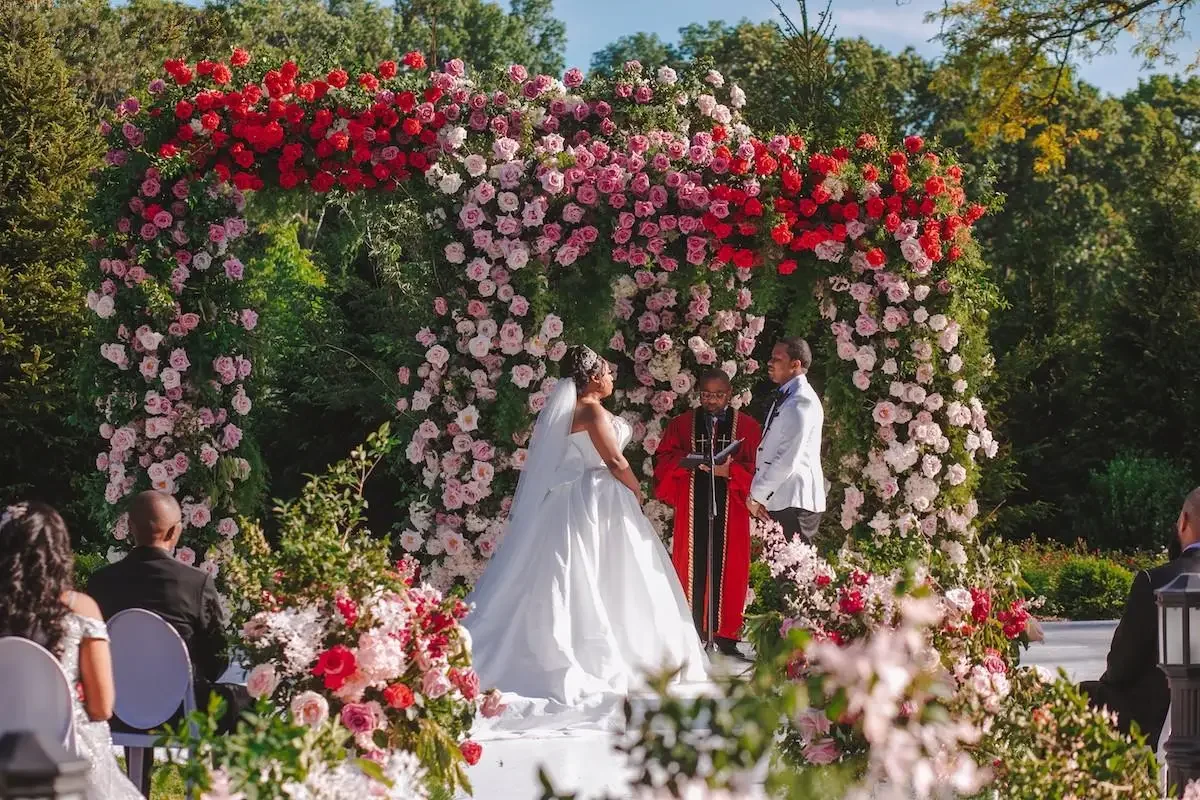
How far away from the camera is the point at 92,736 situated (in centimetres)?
404

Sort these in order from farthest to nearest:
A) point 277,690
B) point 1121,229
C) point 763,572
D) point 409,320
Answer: point 1121,229 → point 409,320 → point 763,572 → point 277,690

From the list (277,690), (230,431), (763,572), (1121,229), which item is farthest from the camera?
(1121,229)

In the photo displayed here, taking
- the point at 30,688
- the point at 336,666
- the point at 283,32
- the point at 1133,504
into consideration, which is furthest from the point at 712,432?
Answer: the point at 283,32

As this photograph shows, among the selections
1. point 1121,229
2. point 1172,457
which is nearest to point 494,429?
point 1172,457

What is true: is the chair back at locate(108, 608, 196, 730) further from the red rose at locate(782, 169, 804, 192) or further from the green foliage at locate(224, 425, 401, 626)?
the red rose at locate(782, 169, 804, 192)

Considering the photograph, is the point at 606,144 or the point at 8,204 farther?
the point at 8,204

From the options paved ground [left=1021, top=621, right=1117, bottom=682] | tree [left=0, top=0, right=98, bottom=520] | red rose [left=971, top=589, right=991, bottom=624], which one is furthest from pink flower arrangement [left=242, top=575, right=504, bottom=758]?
tree [left=0, top=0, right=98, bottom=520]

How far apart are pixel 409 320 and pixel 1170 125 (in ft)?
55.4

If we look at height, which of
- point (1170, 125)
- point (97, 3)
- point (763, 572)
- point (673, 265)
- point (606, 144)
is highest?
point (97, 3)

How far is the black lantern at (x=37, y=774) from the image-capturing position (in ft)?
8.46

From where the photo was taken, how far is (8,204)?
61.8 ft

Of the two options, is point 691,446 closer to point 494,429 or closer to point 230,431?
point 494,429

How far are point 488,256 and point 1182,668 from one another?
628cm

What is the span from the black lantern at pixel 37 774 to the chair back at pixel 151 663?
1.98 metres
